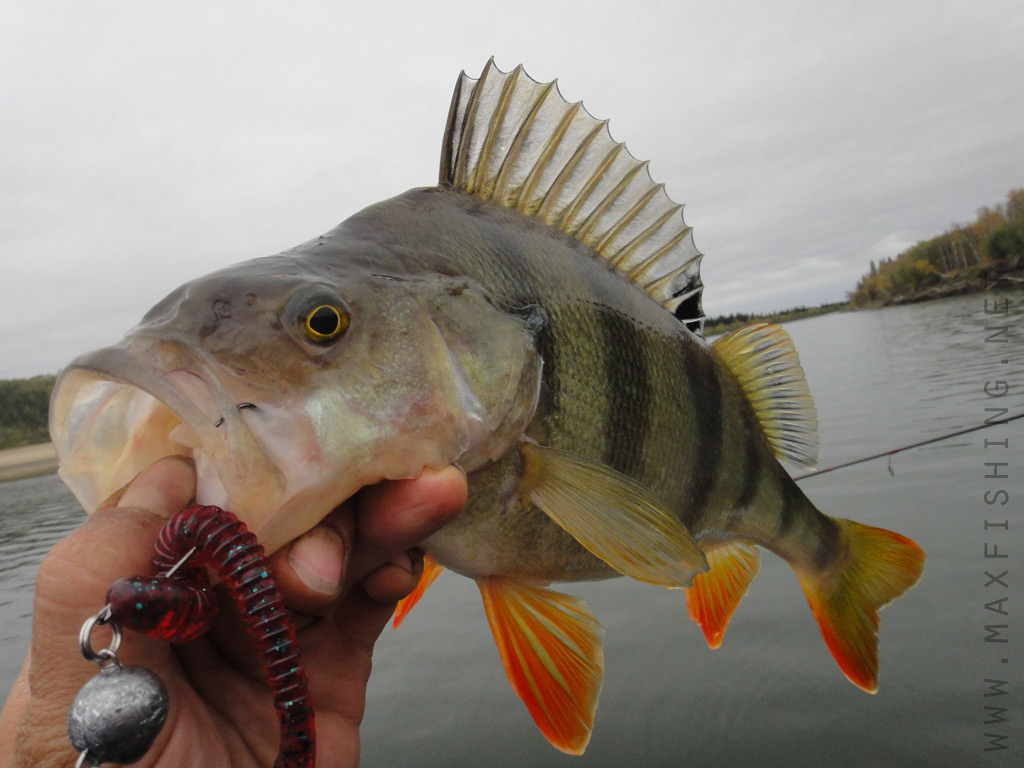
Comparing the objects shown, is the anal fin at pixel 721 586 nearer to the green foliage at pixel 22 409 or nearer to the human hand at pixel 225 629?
the human hand at pixel 225 629

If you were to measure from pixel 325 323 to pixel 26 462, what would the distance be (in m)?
44.1

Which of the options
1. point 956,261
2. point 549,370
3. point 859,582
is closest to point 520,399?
point 549,370

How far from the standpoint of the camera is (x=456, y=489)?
118 centimetres

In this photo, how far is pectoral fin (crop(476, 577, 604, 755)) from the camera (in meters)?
1.54

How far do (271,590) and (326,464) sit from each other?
0.84 ft

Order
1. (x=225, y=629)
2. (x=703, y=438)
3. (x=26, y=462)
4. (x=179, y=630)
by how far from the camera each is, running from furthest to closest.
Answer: (x=26, y=462) < (x=703, y=438) < (x=225, y=629) < (x=179, y=630)

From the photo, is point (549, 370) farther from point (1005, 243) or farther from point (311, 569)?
point (1005, 243)

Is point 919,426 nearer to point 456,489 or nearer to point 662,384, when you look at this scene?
point 662,384

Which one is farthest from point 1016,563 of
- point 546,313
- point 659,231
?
point 546,313

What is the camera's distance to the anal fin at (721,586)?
6.94ft

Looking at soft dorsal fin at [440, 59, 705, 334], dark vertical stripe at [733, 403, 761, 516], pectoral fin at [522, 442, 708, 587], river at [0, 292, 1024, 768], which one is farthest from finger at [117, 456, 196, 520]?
river at [0, 292, 1024, 768]

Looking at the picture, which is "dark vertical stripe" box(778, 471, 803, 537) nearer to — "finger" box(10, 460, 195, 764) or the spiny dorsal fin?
the spiny dorsal fin

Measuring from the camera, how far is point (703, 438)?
1803 mm

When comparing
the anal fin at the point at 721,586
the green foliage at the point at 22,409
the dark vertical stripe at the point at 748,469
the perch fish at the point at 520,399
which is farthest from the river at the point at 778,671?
the green foliage at the point at 22,409
